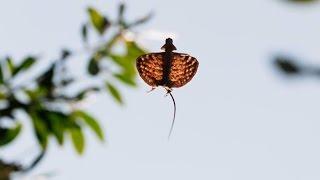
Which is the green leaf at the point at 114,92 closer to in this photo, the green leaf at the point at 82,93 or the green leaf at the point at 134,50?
the green leaf at the point at 134,50

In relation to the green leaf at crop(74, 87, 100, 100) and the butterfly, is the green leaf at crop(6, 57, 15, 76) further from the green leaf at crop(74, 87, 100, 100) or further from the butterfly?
the butterfly

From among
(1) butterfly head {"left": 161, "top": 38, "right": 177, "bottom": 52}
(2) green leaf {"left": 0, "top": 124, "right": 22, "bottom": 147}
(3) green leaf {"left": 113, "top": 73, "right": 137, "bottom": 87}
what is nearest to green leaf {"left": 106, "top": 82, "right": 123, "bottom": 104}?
(3) green leaf {"left": 113, "top": 73, "right": 137, "bottom": 87}

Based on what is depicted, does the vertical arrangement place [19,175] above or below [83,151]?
below

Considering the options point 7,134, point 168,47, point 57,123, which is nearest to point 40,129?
point 57,123

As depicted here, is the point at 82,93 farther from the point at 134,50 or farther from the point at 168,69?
the point at 168,69

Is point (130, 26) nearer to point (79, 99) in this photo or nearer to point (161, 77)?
point (79, 99)

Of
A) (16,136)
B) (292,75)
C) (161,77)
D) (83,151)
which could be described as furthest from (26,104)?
(292,75)
